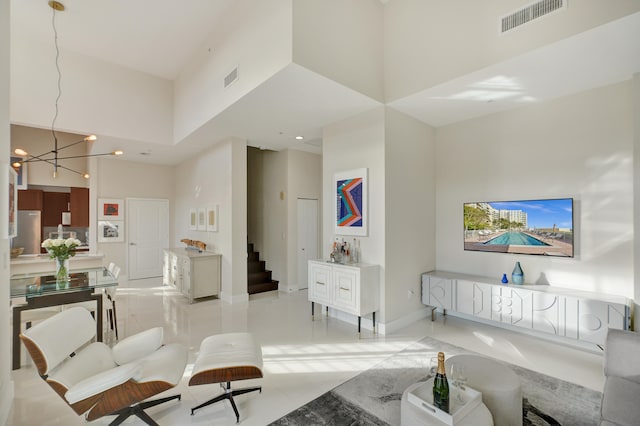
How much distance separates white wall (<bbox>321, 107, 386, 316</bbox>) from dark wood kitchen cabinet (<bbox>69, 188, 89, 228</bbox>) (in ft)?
24.3

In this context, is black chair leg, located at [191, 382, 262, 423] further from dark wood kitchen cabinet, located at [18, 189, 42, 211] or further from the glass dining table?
dark wood kitchen cabinet, located at [18, 189, 42, 211]

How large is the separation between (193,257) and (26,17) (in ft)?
14.2

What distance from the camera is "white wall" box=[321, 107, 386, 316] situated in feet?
13.2

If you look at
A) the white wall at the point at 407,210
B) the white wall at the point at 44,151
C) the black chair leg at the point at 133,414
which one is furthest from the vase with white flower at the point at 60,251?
the white wall at the point at 44,151

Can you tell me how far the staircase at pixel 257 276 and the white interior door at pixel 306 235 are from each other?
0.65 m

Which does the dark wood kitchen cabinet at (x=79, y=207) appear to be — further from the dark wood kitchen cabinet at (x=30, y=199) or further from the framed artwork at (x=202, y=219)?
the framed artwork at (x=202, y=219)

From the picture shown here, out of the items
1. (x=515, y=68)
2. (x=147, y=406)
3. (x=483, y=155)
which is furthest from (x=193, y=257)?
(x=515, y=68)

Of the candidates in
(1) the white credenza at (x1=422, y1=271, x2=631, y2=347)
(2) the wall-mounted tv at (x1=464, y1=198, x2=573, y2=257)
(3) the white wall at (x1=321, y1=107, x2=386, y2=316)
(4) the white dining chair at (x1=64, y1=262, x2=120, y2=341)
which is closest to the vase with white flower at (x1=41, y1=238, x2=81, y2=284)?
(4) the white dining chair at (x1=64, y1=262, x2=120, y2=341)

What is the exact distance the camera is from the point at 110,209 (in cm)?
734

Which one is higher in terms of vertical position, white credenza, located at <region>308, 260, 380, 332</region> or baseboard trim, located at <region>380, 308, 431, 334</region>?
white credenza, located at <region>308, 260, 380, 332</region>

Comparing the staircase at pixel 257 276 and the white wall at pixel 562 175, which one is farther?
the staircase at pixel 257 276

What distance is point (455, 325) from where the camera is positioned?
13.9 ft

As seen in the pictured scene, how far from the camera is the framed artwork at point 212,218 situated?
6035mm

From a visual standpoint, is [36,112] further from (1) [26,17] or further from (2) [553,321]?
(2) [553,321]
